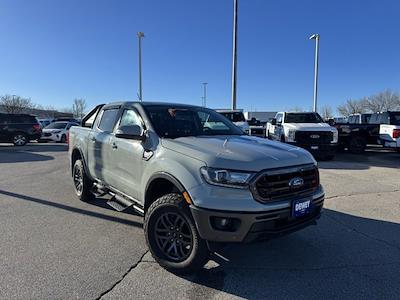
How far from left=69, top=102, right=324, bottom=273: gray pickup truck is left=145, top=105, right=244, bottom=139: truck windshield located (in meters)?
0.02

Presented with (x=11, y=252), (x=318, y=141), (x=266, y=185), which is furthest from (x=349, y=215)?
(x=318, y=141)

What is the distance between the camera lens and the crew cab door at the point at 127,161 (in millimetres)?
4660

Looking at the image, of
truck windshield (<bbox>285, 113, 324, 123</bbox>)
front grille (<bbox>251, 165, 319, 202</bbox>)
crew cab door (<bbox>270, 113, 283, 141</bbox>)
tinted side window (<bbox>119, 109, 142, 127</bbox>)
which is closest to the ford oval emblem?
front grille (<bbox>251, 165, 319, 202</bbox>)

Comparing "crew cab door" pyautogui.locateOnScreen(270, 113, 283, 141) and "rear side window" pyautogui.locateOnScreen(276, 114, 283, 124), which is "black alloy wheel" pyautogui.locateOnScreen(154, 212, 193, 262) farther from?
"rear side window" pyautogui.locateOnScreen(276, 114, 283, 124)

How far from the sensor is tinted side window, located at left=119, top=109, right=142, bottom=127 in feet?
16.3

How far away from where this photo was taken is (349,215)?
6.23 metres

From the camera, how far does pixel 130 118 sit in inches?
205

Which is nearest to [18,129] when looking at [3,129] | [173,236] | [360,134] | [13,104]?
[3,129]

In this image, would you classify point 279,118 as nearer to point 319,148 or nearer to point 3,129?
point 319,148

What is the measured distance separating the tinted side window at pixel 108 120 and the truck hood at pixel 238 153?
171 centimetres

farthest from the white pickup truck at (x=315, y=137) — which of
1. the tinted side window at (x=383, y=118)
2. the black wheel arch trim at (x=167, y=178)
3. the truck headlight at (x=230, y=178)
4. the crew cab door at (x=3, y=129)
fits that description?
the crew cab door at (x=3, y=129)

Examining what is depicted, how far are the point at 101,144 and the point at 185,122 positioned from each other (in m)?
1.61

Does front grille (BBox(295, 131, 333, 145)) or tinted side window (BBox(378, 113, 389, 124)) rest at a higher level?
tinted side window (BBox(378, 113, 389, 124))

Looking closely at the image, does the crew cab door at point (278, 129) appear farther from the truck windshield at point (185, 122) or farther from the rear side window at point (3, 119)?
the rear side window at point (3, 119)
